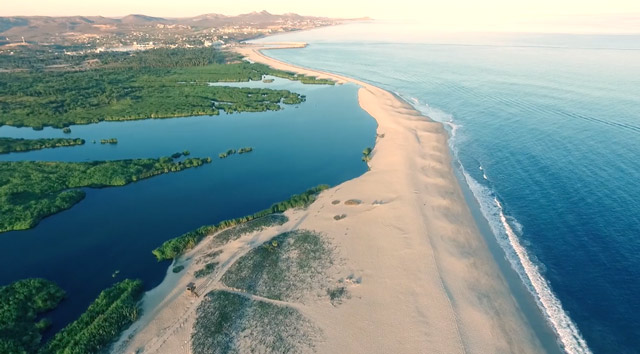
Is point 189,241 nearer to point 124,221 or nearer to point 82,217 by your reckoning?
point 124,221

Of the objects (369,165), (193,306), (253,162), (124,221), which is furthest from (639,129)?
(124,221)

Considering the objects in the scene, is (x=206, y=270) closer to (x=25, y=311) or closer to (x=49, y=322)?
(x=49, y=322)

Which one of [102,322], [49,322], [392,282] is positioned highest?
[392,282]

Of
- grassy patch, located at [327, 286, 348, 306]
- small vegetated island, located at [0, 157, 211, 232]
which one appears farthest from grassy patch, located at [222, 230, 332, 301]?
small vegetated island, located at [0, 157, 211, 232]

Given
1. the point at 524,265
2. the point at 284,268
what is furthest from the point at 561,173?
the point at 284,268

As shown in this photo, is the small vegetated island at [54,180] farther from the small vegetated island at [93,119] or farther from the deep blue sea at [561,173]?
the deep blue sea at [561,173]

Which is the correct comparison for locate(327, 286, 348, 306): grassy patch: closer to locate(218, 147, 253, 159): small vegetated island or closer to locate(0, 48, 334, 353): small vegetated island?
locate(0, 48, 334, 353): small vegetated island

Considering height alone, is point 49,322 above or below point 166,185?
below
